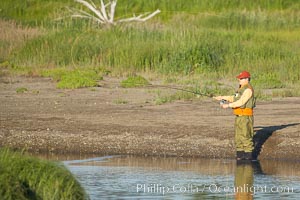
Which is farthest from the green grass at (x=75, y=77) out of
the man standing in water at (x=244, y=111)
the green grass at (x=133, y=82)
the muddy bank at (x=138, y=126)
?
the man standing in water at (x=244, y=111)

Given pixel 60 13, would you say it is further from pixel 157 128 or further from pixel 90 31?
pixel 157 128

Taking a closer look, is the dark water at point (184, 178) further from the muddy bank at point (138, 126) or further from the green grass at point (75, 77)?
the green grass at point (75, 77)

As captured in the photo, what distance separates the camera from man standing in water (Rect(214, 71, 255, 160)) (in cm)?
1219

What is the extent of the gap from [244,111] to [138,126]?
2762 mm

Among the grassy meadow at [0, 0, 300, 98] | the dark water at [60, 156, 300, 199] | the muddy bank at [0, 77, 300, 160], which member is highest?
the grassy meadow at [0, 0, 300, 98]

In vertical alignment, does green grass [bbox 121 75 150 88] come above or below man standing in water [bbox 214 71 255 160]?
above

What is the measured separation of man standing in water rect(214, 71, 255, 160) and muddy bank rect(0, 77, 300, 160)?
30.4 inches

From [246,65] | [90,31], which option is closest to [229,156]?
[246,65]

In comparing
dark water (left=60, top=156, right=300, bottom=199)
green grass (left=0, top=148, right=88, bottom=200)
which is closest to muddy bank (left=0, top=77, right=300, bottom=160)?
dark water (left=60, top=156, right=300, bottom=199)

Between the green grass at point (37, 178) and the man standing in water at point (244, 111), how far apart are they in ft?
12.5

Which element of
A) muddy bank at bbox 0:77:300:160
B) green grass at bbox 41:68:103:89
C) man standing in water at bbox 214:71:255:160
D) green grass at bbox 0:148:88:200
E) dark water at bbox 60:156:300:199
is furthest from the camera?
green grass at bbox 41:68:103:89

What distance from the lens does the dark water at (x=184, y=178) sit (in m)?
10.8

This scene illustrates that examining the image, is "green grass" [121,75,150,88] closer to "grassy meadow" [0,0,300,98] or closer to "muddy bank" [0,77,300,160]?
"grassy meadow" [0,0,300,98]

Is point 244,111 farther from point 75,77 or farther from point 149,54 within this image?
point 149,54
